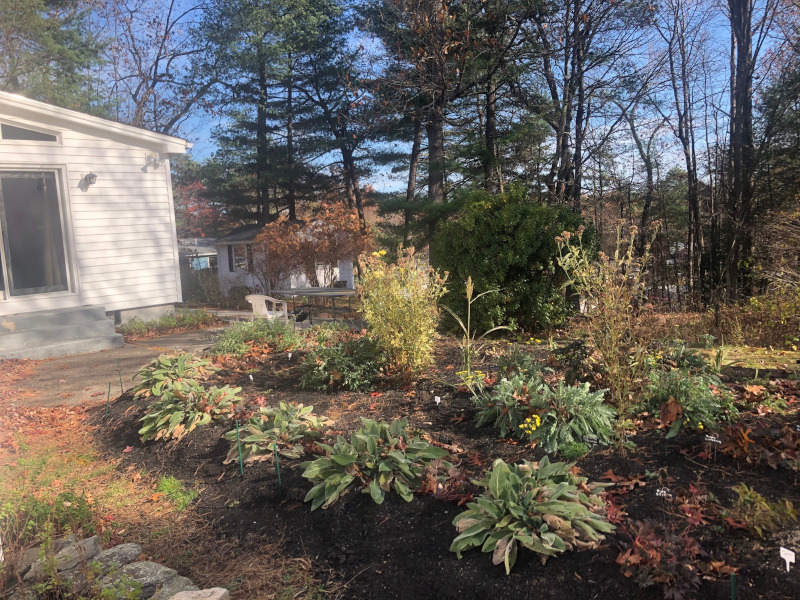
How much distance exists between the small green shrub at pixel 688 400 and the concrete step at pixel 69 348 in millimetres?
8494

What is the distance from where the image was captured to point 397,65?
1187cm

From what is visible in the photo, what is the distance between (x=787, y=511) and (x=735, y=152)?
10.5m

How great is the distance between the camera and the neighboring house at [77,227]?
9.18 metres

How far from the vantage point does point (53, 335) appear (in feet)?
29.3

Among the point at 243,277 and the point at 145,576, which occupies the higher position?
the point at 243,277

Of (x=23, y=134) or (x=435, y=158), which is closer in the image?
(x=23, y=134)

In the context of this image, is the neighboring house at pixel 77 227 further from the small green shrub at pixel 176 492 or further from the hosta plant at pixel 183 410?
the small green shrub at pixel 176 492

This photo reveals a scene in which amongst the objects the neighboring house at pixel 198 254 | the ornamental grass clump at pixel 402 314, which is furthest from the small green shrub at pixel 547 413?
the neighboring house at pixel 198 254

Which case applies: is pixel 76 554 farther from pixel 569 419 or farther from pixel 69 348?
pixel 69 348

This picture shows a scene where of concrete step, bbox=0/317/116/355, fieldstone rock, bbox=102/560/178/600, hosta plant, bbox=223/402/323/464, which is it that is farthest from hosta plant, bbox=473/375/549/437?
concrete step, bbox=0/317/116/355

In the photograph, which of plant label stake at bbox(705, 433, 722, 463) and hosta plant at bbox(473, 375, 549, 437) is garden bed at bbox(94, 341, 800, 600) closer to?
plant label stake at bbox(705, 433, 722, 463)

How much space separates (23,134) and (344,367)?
7.87m

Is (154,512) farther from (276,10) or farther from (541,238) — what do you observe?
(276,10)

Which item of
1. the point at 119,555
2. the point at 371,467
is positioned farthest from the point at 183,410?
the point at 371,467
